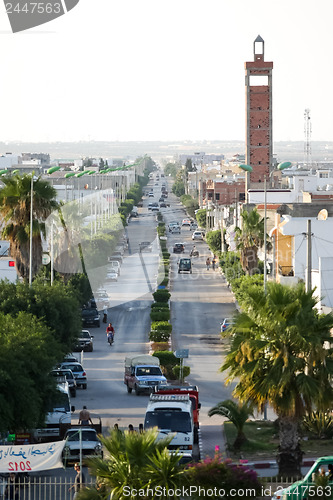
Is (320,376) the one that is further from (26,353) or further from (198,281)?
(198,281)

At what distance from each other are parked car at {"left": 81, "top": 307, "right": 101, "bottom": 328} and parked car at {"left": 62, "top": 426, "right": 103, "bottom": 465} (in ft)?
99.3

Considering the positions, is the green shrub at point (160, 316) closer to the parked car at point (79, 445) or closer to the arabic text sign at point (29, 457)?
the parked car at point (79, 445)

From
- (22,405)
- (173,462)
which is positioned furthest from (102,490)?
(22,405)

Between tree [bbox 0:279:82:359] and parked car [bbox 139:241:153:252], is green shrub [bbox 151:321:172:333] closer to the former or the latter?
tree [bbox 0:279:82:359]

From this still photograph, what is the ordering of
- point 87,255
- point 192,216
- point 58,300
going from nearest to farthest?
point 58,300 → point 87,255 → point 192,216

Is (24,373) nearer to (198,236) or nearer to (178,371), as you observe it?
(178,371)

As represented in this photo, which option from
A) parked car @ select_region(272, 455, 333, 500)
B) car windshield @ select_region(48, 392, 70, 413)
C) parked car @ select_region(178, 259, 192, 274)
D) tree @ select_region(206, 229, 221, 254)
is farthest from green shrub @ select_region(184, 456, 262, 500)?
tree @ select_region(206, 229, 221, 254)

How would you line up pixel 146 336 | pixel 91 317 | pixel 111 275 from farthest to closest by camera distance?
1. pixel 111 275
2. pixel 91 317
3. pixel 146 336

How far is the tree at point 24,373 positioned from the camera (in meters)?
25.3

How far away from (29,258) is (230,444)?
19.7m

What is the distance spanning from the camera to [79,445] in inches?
1020

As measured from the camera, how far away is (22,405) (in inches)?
1005

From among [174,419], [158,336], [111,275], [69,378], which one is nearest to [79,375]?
[69,378]

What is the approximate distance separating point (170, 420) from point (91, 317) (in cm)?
3099
